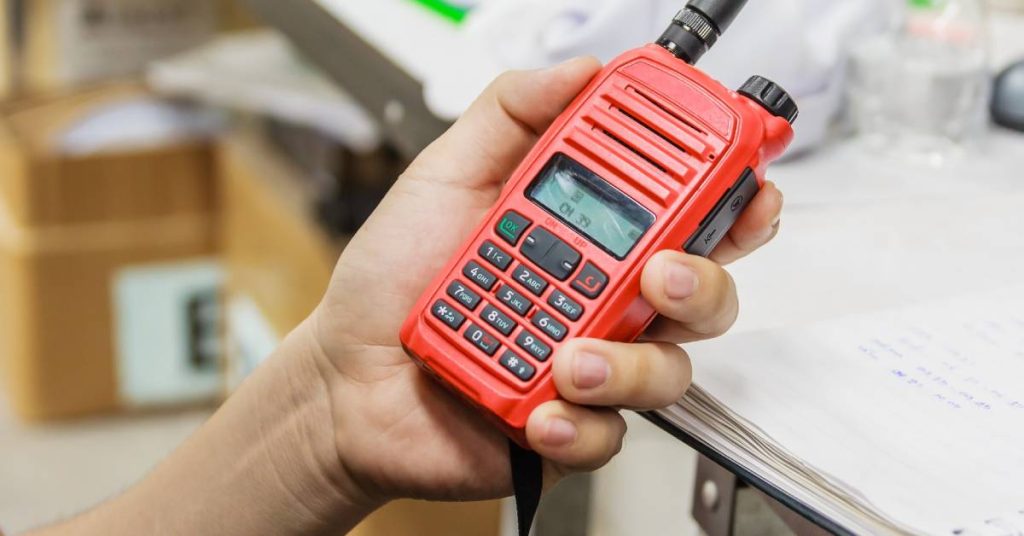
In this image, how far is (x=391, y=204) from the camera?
466mm

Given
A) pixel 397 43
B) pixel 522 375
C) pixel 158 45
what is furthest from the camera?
pixel 158 45

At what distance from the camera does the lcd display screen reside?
382 millimetres

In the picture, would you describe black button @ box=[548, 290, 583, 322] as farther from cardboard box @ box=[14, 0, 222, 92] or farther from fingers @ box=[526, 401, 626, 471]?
cardboard box @ box=[14, 0, 222, 92]

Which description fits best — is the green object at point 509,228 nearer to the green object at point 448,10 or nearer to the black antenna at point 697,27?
the black antenna at point 697,27

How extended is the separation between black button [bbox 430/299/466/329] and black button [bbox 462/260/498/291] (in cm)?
1

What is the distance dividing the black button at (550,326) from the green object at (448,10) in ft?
1.07

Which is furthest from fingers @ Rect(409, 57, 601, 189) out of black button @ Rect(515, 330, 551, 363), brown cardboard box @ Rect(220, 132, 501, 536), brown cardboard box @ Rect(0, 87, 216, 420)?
brown cardboard box @ Rect(0, 87, 216, 420)

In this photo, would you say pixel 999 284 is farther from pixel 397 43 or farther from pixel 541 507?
pixel 397 43

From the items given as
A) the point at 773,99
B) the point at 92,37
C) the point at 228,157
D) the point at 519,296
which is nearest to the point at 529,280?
the point at 519,296

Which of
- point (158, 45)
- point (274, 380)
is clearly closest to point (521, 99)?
point (274, 380)

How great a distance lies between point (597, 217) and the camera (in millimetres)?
390

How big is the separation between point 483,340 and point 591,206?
64mm

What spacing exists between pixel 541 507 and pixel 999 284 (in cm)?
24

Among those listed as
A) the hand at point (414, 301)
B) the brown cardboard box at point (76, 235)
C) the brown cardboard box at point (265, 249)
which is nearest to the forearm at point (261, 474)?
the hand at point (414, 301)
